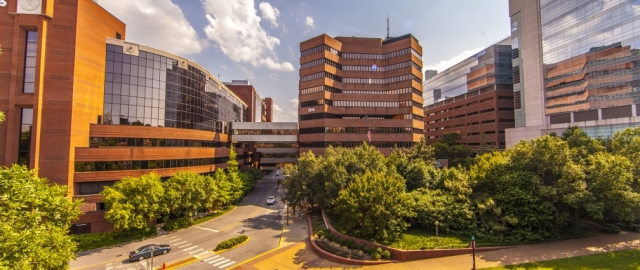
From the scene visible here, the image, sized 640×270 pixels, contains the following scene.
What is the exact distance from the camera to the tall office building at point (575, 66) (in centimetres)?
5734

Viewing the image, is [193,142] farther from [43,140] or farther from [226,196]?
[43,140]

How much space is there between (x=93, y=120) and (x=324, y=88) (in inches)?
1924

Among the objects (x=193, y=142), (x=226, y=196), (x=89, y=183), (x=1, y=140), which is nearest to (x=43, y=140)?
(x=1, y=140)

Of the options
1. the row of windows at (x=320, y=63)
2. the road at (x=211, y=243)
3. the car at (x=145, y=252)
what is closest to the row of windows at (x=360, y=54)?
the row of windows at (x=320, y=63)

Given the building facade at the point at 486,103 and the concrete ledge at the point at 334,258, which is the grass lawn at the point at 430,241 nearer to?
the concrete ledge at the point at 334,258

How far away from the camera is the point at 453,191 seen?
99.8ft

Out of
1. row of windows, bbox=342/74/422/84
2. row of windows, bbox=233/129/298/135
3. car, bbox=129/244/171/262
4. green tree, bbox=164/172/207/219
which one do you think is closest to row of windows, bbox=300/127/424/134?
row of windows, bbox=233/129/298/135

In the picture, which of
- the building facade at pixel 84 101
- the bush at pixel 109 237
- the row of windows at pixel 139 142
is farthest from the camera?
the row of windows at pixel 139 142

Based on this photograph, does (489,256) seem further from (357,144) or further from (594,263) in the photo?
(357,144)

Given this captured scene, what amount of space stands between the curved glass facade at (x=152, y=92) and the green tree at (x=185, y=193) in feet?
43.7

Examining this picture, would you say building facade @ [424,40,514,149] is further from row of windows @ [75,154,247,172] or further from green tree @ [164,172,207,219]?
row of windows @ [75,154,247,172]

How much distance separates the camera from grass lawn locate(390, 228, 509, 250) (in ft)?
82.0

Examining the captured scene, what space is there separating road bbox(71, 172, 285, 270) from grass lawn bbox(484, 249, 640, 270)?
23.4 m

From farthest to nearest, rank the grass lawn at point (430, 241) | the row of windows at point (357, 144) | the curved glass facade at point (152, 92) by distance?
the row of windows at point (357, 144), the curved glass facade at point (152, 92), the grass lawn at point (430, 241)
